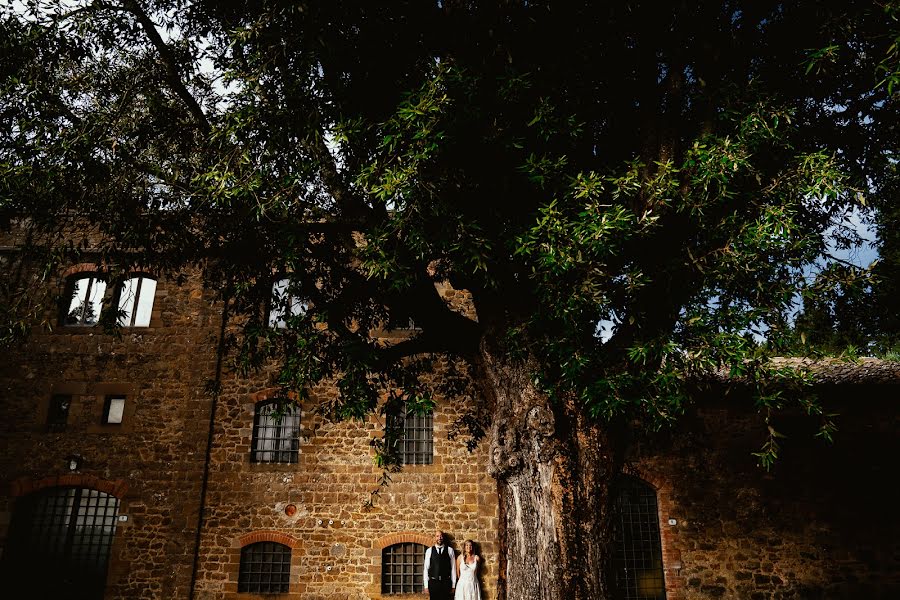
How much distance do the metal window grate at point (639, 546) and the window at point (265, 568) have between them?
21.0 ft

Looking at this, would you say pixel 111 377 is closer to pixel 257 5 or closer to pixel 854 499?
pixel 257 5

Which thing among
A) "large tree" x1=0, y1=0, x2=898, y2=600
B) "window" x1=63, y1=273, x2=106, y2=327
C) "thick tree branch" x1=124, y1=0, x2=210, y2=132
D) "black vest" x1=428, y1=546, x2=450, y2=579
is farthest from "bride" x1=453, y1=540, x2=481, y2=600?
"window" x1=63, y1=273, x2=106, y2=327

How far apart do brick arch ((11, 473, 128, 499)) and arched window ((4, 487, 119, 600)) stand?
0.17 metres

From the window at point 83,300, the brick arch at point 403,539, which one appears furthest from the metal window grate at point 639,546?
the window at point 83,300

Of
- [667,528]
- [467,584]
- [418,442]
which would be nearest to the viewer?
[467,584]

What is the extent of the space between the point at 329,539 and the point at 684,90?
9755 millimetres

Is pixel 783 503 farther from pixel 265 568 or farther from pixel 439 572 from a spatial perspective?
pixel 265 568

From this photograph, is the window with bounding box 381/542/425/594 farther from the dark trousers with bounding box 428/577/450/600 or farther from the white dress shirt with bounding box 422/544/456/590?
the dark trousers with bounding box 428/577/450/600

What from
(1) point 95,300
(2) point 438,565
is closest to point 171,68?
(1) point 95,300

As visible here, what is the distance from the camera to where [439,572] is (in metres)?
10.4

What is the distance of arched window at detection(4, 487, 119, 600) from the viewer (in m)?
11.1

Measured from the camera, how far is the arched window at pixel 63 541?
11109 mm

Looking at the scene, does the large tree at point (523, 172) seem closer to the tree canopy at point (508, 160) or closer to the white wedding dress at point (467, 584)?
the tree canopy at point (508, 160)

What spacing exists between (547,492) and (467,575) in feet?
20.0
